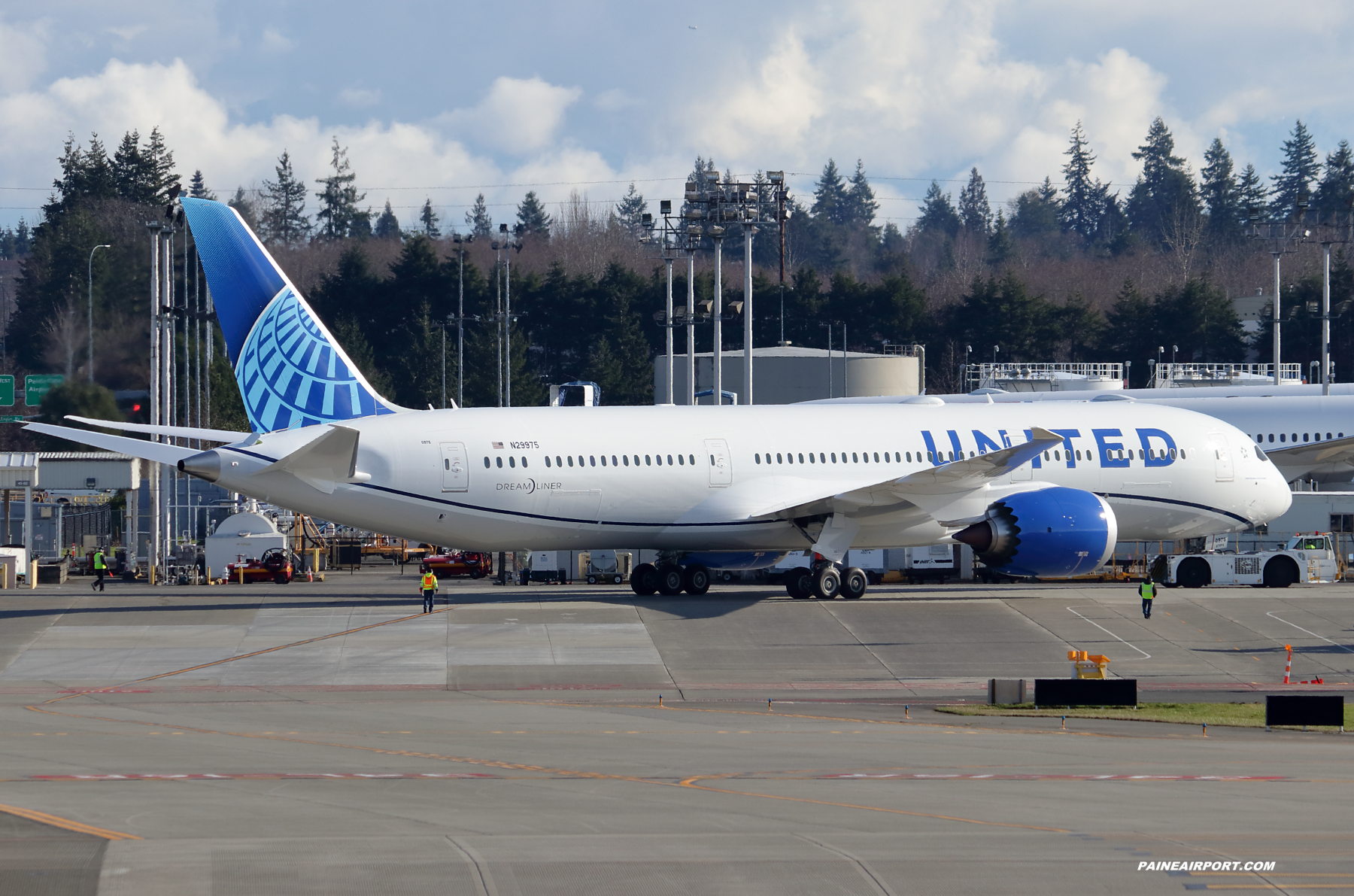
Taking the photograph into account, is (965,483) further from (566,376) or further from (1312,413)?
(566,376)

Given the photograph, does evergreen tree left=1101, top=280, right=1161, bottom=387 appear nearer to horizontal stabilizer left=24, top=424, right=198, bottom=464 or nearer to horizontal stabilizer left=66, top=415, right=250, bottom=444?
horizontal stabilizer left=66, top=415, right=250, bottom=444

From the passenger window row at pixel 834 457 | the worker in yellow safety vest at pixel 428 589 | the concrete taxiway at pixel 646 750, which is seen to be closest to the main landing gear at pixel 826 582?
the concrete taxiway at pixel 646 750

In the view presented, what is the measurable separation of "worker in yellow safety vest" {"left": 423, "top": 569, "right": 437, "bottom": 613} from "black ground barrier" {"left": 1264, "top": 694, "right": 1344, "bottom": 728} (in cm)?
1934

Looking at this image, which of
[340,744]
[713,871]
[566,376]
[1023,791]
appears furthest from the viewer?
[566,376]

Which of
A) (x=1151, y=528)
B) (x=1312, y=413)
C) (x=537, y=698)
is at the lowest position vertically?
(x=537, y=698)

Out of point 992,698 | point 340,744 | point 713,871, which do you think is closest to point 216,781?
point 340,744

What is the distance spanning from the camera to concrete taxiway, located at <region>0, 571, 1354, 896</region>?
14.3m

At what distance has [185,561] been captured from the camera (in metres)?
55.5

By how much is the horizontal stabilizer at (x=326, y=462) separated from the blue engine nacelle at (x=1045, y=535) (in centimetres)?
1428

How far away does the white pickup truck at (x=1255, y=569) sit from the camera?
43.9 meters

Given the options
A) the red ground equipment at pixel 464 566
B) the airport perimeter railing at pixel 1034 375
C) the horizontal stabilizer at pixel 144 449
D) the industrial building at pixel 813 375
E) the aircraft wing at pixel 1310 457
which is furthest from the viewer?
the industrial building at pixel 813 375

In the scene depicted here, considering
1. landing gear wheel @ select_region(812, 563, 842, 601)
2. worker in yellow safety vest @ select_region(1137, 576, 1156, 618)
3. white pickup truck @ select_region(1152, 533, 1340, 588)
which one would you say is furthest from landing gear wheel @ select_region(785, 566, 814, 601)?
white pickup truck @ select_region(1152, 533, 1340, 588)

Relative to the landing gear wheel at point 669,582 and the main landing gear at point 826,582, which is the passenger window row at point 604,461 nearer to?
the landing gear wheel at point 669,582

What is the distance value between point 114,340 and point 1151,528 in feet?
145
